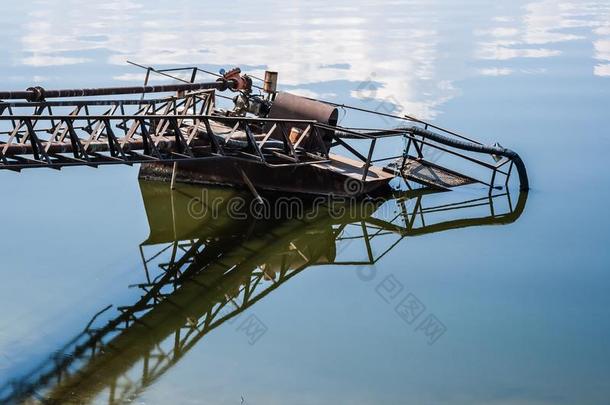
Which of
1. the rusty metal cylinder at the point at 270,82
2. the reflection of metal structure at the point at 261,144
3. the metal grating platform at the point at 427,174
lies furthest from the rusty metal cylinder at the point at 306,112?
the metal grating platform at the point at 427,174

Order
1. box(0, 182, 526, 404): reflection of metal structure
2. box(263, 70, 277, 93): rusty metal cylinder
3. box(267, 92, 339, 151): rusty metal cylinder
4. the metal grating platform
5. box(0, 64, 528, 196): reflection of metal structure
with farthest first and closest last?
box(263, 70, 277, 93): rusty metal cylinder → the metal grating platform → box(267, 92, 339, 151): rusty metal cylinder → box(0, 64, 528, 196): reflection of metal structure → box(0, 182, 526, 404): reflection of metal structure

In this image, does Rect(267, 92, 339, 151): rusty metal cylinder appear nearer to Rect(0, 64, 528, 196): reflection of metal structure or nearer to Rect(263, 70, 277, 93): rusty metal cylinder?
Rect(0, 64, 528, 196): reflection of metal structure

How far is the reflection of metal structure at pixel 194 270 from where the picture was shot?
1537 cm

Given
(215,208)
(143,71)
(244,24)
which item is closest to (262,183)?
(215,208)

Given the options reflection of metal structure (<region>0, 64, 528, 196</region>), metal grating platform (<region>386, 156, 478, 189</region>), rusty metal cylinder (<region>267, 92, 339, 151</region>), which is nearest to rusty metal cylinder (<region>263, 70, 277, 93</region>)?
Result: reflection of metal structure (<region>0, 64, 528, 196</region>)

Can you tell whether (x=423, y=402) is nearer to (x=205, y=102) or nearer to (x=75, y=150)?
(x=75, y=150)

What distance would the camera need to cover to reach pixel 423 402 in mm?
14906

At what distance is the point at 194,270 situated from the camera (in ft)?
66.2

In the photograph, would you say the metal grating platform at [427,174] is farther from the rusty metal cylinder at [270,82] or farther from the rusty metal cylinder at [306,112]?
the rusty metal cylinder at [270,82]

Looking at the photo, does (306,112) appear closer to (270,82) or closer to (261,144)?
(270,82)

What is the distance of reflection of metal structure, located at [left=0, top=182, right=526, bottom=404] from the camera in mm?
15367

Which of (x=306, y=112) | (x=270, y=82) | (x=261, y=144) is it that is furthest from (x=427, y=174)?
(x=261, y=144)

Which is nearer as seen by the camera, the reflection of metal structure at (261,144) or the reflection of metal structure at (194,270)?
the reflection of metal structure at (194,270)

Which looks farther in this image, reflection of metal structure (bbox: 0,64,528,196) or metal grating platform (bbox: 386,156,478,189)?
metal grating platform (bbox: 386,156,478,189)
